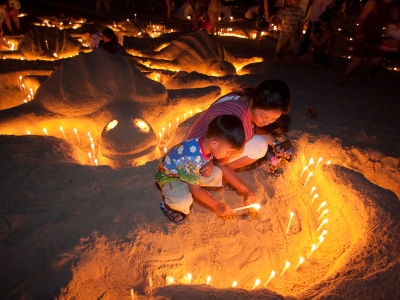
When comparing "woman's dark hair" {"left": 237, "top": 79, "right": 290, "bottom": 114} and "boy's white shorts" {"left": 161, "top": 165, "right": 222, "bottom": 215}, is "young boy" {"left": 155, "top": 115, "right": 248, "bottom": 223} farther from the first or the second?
"woman's dark hair" {"left": 237, "top": 79, "right": 290, "bottom": 114}

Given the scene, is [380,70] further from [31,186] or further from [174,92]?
[31,186]

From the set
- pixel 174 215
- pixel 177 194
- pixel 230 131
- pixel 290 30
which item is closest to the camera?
pixel 230 131

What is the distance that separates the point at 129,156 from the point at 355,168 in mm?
3148

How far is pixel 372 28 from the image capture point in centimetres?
555

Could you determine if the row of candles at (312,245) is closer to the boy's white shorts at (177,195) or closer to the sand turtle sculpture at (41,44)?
the boy's white shorts at (177,195)

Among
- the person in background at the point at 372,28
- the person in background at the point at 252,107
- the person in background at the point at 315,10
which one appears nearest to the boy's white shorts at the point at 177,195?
the person in background at the point at 252,107

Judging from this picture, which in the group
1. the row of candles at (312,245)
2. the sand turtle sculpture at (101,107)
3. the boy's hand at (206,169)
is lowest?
the row of candles at (312,245)

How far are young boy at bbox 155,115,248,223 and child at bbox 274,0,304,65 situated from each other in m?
5.55

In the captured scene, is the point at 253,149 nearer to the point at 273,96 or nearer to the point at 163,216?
the point at 273,96

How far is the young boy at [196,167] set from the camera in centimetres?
212

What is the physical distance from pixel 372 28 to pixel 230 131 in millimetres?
5311

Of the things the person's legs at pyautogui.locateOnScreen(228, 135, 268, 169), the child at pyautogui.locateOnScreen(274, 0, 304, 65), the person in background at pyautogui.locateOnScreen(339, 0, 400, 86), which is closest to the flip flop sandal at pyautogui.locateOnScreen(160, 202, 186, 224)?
the person's legs at pyautogui.locateOnScreen(228, 135, 268, 169)

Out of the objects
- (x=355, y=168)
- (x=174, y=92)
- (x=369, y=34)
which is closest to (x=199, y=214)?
(x=355, y=168)

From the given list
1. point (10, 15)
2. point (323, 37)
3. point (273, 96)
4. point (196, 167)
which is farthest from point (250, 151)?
point (10, 15)
